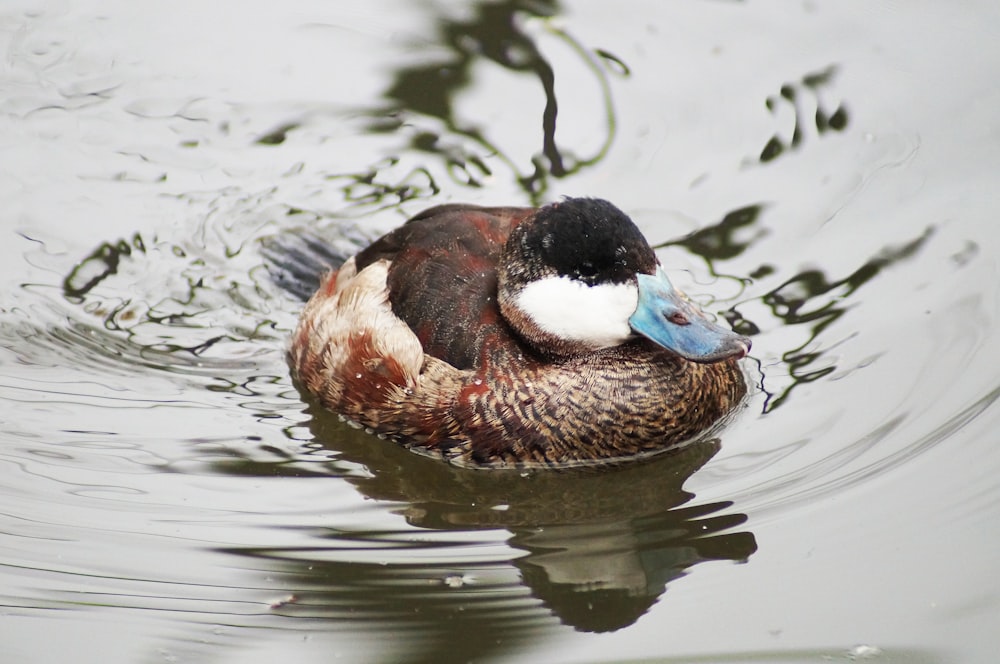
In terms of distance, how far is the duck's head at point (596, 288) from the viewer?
4.98 metres

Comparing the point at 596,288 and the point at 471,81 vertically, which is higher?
the point at 471,81

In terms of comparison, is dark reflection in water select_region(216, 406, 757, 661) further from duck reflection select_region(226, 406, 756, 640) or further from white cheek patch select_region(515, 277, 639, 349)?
white cheek patch select_region(515, 277, 639, 349)

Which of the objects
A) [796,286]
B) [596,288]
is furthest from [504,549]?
[796,286]

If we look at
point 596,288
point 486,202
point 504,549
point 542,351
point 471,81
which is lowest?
point 504,549

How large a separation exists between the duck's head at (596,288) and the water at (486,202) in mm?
524

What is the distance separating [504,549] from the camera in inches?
183

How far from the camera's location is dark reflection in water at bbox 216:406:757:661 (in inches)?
168

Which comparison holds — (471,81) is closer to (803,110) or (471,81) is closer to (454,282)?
(803,110)

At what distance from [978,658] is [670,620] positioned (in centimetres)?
92

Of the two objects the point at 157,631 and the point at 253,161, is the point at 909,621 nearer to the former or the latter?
the point at 157,631

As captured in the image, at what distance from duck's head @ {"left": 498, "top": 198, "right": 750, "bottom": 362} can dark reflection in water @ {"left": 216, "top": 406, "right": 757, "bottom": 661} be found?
52 cm

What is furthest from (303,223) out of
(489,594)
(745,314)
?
(489,594)

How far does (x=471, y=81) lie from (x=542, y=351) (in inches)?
114

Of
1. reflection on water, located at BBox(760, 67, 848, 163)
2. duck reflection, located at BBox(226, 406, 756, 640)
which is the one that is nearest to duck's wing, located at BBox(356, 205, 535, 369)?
duck reflection, located at BBox(226, 406, 756, 640)
